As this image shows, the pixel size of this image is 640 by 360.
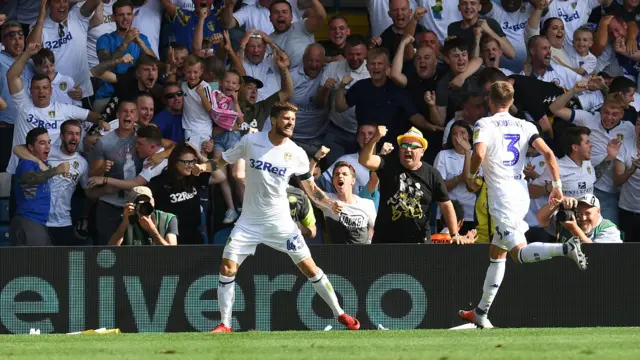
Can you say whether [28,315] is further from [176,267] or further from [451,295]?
[451,295]

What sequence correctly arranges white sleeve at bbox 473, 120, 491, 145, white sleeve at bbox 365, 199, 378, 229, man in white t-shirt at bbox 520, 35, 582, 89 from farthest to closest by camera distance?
man in white t-shirt at bbox 520, 35, 582, 89, white sleeve at bbox 365, 199, 378, 229, white sleeve at bbox 473, 120, 491, 145

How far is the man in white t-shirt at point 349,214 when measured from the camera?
492 inches

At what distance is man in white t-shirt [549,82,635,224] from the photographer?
48.3 ft

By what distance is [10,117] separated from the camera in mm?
14586

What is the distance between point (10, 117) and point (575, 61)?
736 centimetres

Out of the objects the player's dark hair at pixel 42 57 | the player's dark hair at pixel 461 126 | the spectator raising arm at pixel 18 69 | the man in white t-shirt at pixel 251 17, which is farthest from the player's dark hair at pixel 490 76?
the spectator raising arm at pixel 18 69

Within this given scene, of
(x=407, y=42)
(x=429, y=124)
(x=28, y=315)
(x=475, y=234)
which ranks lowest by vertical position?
(x=28, y=315)

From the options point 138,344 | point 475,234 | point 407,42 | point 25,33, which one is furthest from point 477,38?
point 138,344

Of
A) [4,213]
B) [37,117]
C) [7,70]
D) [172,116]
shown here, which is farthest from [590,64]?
[4,213]

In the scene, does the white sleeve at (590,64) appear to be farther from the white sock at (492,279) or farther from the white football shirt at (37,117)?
the white football shirt at (37,117)

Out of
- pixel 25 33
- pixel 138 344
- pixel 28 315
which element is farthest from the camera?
pixel 25 33

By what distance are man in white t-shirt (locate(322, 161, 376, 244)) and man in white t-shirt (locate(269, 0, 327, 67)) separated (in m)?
3.19

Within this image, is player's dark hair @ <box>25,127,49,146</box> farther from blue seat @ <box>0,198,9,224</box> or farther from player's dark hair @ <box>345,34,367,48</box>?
player's dark hair @ <box>345,34,367,48</box>

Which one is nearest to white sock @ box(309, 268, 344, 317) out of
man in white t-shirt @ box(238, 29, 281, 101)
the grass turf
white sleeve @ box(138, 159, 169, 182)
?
the grass turf
